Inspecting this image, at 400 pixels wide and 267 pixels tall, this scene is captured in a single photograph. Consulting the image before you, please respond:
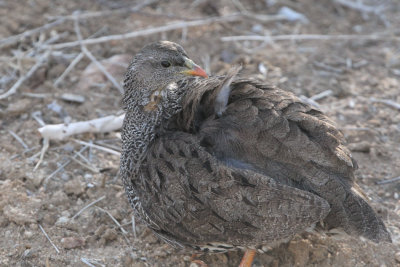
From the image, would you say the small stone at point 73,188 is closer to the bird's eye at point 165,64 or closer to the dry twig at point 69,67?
the bird's eye at point 165,64

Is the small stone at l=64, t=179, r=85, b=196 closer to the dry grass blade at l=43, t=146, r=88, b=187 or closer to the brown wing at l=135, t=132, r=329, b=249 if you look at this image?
the dry grass blade at l=43, t=146, r=88, b=187

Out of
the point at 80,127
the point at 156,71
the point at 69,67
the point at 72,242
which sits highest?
the point at 156,71

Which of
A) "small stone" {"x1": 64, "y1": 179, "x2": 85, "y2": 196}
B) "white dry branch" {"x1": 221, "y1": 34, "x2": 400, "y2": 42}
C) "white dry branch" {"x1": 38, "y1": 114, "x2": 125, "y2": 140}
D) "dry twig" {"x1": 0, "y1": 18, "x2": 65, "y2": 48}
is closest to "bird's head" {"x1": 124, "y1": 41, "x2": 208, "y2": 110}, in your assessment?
"small stone" {"x1": 64, "y1": 179, "x2": 85, "y2": 196}

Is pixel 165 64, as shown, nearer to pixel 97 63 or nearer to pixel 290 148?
pixel 290 148

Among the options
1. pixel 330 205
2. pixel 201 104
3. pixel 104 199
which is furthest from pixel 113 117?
pixel 330 205

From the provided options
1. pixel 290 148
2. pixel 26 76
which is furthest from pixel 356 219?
pixel 26 76

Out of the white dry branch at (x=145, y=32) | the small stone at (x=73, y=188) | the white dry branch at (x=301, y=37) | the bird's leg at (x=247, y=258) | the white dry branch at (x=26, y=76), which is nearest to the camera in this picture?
the bird's leg at (x=247, y=258)

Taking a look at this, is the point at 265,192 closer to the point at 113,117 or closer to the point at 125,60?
the point at 113,117

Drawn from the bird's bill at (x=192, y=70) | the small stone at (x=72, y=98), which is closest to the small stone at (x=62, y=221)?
the bird's bill at (x=192, y=70)
